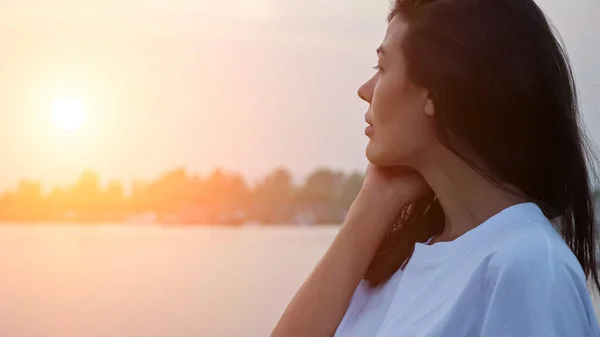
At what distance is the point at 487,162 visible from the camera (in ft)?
2.35

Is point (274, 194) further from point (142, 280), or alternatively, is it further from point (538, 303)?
point (538, 303)

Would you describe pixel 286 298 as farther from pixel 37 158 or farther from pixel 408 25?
pixel 408 25

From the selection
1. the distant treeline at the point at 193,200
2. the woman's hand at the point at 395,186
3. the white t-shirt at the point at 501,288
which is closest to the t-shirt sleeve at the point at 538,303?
the white t-shirt at the point at 501,288

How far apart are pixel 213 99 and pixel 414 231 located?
1.00 meters

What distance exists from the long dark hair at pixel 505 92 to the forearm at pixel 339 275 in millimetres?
190

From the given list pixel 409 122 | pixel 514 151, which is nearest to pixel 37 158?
pixel 409 122

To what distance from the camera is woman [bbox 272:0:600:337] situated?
61 cm

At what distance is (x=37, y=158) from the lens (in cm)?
172

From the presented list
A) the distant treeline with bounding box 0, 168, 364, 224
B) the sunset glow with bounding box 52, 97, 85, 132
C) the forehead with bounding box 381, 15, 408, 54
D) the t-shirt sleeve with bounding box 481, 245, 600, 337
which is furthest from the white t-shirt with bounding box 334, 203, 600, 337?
→ the sunset glow with bounding box 52, 97, 85, 132

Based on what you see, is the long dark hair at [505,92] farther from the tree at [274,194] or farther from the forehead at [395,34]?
the tree at [274,194]

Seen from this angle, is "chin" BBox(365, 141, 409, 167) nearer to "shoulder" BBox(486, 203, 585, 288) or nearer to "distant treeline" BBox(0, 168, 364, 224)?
"shoulder" BBox(486, 203, 585, 288)

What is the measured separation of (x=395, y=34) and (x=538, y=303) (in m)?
0.34

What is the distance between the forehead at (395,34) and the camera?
2.53 ft

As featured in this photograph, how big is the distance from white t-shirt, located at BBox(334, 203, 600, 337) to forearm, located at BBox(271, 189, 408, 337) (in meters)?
0.12
